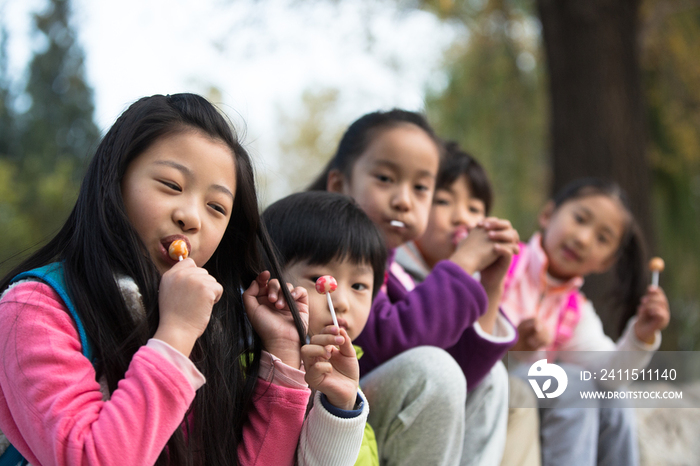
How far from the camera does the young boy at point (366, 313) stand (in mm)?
1197

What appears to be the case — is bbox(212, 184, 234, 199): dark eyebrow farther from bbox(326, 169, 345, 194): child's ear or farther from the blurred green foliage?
the blurred green foliage

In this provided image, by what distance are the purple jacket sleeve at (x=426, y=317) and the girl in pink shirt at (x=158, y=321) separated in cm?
32

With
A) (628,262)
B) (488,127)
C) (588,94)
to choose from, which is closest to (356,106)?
(488,127)

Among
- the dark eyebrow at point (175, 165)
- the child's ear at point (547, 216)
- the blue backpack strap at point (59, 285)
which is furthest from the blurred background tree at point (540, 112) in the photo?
the child's ear at point (547, 216)

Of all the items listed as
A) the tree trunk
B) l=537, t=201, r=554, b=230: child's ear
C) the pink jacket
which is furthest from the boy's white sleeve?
the tree trunk

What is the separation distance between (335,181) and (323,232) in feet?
1.75

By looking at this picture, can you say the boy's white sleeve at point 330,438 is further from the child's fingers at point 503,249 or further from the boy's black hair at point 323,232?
the child's fingers at point 503,249

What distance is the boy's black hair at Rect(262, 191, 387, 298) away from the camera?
3.97 feet

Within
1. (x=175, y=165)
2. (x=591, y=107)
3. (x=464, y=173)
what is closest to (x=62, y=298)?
(x=175, y=165)

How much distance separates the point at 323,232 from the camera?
3.99 feet

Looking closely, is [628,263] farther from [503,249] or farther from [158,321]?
[158,321]

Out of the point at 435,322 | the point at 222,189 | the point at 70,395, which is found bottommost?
the point at 435,322

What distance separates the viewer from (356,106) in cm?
791

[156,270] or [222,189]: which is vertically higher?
[222,189]
